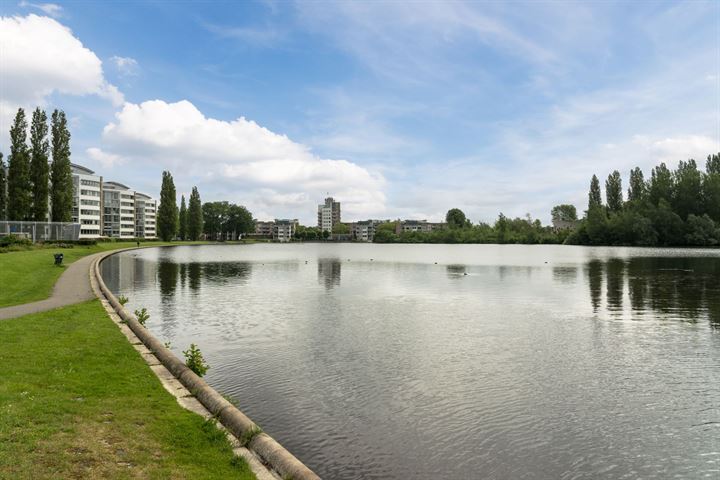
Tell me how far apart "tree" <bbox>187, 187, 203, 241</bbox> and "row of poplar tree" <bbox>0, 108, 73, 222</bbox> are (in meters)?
88.4

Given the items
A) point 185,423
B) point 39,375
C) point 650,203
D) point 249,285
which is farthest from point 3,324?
point 650,203

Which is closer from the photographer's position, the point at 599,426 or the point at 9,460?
the point at 9,460

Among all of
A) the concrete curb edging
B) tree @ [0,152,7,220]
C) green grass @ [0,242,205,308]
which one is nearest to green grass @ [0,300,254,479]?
the concrete curb edging

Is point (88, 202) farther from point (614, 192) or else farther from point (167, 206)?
point (614, 192)

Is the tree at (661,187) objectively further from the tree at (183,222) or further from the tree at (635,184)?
the tree at (183,222)

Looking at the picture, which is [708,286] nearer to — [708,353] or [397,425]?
[708,353]

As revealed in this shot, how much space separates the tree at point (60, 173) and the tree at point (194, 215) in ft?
295

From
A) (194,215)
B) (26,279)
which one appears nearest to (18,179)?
(26,279)

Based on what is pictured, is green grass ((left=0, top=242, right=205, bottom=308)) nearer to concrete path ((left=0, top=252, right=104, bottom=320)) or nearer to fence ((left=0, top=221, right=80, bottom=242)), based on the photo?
concrete path ((left=0, top=252, right=104, bottom=320))

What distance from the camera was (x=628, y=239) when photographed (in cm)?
14588

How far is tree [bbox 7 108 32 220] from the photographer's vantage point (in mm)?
75625

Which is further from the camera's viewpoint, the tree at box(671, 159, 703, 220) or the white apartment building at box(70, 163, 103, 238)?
the white apartment building at box(70, 163, 103, 238)

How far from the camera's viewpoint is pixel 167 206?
149125 mm

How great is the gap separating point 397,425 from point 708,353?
43.5ft
